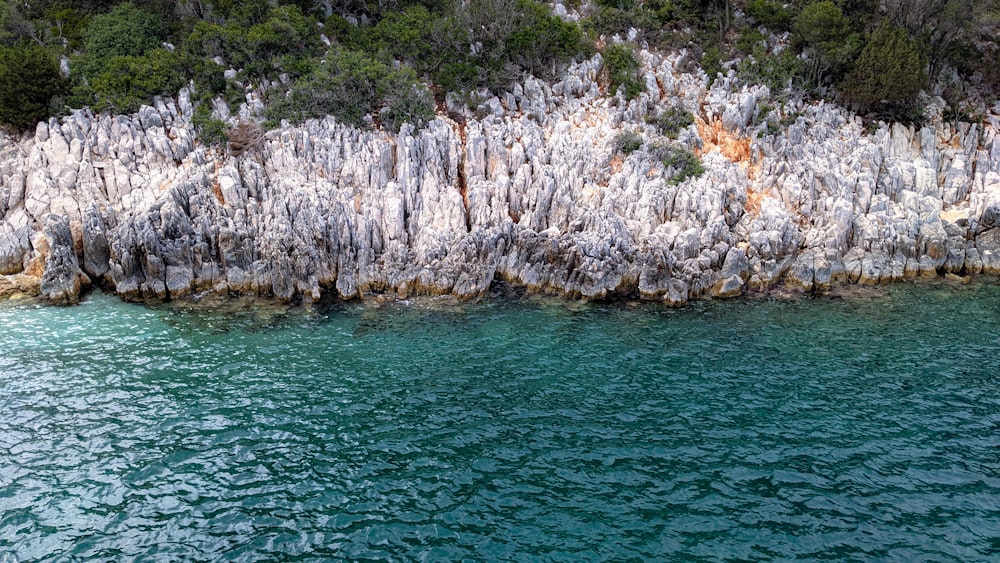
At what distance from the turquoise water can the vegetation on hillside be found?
59.4 ft

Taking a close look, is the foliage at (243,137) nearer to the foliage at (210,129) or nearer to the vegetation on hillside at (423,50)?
the foliage at (210,129)

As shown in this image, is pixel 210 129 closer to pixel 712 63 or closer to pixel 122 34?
pixel 122 34

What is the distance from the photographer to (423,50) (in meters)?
49.2

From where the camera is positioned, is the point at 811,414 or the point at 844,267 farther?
the point at 844,267

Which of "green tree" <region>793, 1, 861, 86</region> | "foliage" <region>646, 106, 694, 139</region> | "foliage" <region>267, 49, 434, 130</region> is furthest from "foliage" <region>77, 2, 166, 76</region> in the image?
"green tree" <region>793, 1, 861, 86</region>

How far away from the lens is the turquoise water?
57.9ft

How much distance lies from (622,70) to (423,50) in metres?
16.6

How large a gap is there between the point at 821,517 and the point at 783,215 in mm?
26332

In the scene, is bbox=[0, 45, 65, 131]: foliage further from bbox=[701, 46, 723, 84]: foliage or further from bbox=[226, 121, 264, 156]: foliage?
bbox=[701, 46, 723, 84]: foliage

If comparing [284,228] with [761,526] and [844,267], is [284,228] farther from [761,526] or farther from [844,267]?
[844,267]

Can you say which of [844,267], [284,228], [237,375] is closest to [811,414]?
[844,267]

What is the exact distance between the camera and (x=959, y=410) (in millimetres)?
23641

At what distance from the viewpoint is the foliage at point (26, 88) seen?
40.9 metres

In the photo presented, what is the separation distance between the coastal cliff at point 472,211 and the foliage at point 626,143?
1.67 feet
